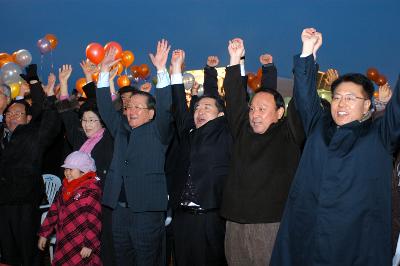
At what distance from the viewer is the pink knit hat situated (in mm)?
3314

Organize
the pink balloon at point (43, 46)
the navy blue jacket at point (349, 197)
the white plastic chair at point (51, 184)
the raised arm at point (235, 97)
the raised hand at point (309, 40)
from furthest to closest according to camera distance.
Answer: the pink balloon at point (43, 46)
the white plastic chair at point (51, 184)
the raised arm at point (235, 97)
the raised hand at point (309, 40)
the navy blue jacket at point (349, 197)

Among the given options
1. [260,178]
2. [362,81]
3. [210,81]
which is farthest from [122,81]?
[362,81]

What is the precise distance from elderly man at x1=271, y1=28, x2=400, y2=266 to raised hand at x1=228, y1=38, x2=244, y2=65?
28.7 inches

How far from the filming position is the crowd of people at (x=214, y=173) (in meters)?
2.04

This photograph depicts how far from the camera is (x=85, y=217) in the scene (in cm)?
322

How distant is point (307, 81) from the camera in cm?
228

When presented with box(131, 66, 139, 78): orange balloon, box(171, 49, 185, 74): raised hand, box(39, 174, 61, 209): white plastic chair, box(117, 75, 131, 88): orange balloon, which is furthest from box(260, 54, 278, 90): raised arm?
box(131, 66, 139, 78): orange balloon

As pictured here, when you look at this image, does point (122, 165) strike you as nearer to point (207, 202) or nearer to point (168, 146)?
point (168, 146)

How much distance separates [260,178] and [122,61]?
232 inches

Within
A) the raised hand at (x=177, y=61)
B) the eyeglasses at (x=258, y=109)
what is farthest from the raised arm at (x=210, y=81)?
the eyeglasses at (x=258, y=109)

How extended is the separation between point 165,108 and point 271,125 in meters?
0.78

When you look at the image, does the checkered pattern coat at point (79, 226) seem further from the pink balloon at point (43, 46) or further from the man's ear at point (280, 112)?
the pink balloon at point (43, 46)

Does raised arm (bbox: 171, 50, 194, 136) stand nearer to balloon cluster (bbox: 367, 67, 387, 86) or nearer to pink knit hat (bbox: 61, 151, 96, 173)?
pink knit hat (bbox: 61, 151, 96, 173)

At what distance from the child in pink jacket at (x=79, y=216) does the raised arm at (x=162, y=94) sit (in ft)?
2.26
